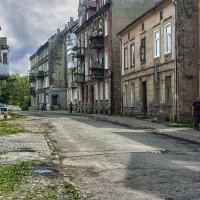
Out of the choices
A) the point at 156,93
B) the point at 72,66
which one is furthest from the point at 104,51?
the point at 156,93

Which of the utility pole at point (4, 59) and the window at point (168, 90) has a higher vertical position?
the utility pole at point (4, 59)

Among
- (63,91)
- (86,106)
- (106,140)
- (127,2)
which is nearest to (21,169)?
(106,140)

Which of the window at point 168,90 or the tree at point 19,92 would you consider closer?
the window at point 168,90

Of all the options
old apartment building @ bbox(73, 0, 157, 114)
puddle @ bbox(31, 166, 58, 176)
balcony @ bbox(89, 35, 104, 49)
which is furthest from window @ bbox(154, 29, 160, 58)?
puddle @ bbox(31, 166, 58, 176)

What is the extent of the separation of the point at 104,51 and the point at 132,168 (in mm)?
39653

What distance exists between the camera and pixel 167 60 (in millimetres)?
30375

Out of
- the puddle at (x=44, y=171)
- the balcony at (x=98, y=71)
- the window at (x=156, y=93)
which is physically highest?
the balcony at (x=98, y=71)

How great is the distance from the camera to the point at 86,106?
5809 centimetres

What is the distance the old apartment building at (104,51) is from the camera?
153 ft

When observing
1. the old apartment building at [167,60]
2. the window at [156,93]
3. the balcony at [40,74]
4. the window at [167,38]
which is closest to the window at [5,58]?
the old apartment building at [167,60]

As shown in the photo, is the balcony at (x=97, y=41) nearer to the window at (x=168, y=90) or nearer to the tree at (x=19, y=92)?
the window at (x=168, y=90)

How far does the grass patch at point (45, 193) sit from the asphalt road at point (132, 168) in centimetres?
53

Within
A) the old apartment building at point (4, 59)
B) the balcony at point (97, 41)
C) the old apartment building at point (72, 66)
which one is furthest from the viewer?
the old apartment building at point (72, 66)

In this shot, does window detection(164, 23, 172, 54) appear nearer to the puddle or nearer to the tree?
the puddle
